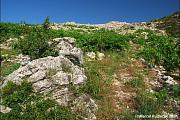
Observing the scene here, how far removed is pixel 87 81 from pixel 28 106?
367 centimetres

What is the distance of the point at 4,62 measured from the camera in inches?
857

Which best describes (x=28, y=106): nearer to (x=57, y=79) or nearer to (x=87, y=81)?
(x=57, y=79)

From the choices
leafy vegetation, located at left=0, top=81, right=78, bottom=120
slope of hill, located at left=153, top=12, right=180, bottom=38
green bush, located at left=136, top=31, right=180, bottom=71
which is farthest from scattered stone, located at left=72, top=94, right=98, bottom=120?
slope of hill, located at left=153, top=12, right=180, bottom=38

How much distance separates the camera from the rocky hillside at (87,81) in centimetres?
1571

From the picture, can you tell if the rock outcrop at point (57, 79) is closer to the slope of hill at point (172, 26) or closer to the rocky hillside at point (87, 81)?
the rocky hillside at point (87, 81)

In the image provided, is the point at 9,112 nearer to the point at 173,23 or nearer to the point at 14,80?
the point at 14,80

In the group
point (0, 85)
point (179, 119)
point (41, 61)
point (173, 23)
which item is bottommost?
point (179, 119)

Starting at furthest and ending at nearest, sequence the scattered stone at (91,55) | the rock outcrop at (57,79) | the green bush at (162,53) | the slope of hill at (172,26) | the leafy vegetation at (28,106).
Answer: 1. the slope of hill at (172,26)
2. the scattered stone at (91,55)
3. the green bush at (162,53)
4. the rock outcrop at (57,79)
5. the leafy vegetation at (28,106)

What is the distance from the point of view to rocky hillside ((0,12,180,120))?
51.5 ft

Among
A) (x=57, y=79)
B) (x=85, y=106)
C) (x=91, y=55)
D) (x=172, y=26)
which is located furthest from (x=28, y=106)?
(x=172, y=26)

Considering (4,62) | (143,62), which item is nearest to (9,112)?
(4,62)

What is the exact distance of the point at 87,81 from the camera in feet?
58.9

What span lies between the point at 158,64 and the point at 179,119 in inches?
285

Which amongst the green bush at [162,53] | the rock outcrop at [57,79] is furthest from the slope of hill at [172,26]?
the rock outcrop at [57,79]
